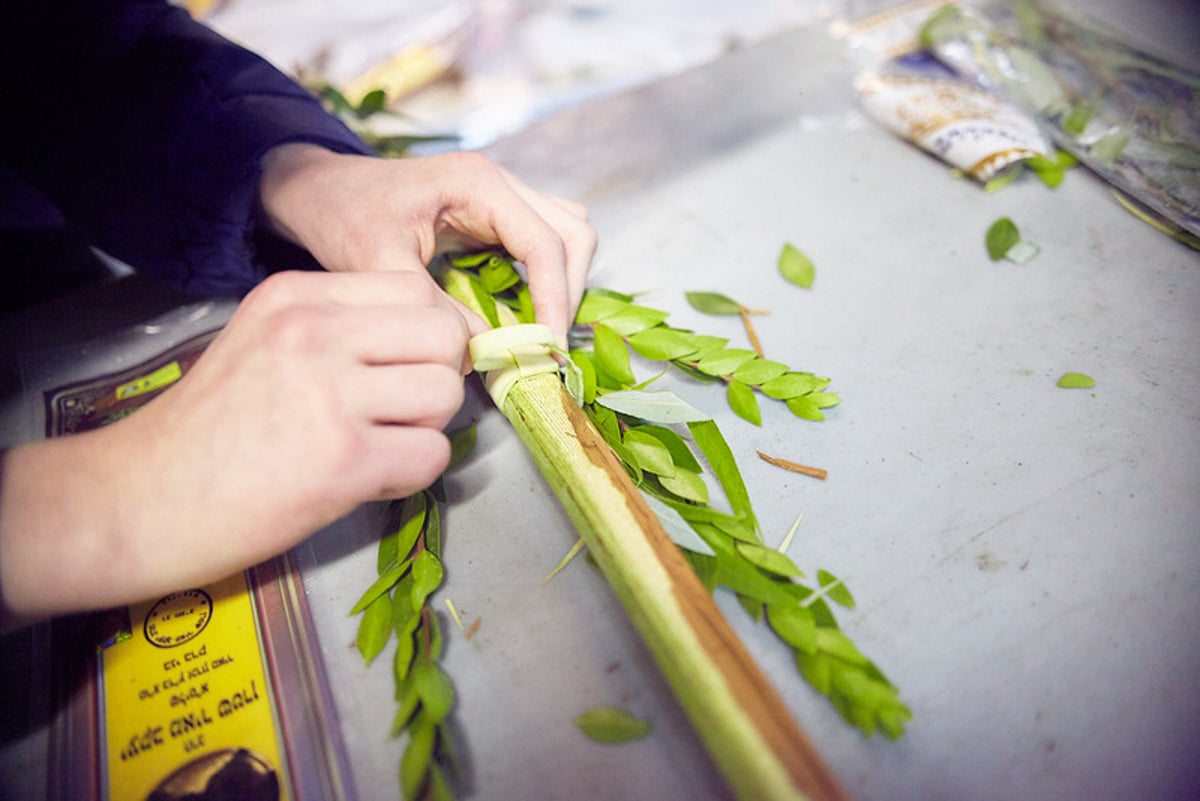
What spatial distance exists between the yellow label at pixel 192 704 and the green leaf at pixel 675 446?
41 cm

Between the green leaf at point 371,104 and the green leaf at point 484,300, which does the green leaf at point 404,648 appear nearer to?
the green leaf at point 484,300

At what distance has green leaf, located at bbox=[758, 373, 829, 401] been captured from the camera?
0.70m

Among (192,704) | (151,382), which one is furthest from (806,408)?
(151,382)

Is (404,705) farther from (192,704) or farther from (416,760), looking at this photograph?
(192,704)

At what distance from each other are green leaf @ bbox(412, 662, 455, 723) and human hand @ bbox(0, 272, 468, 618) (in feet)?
0.49

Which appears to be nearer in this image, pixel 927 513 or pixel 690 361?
pixel 927 513

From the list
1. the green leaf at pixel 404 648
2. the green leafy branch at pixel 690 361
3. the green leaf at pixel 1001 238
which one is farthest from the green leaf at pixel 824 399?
the green leaf at pixel 404 648

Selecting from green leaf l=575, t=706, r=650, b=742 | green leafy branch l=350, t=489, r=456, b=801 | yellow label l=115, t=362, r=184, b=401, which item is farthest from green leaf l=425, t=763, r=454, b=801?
yellow label l=115, t=362, r=184, b=401

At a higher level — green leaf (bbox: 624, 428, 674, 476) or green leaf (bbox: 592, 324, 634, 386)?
green leaf (bbox: 592, 324, 634, 386)

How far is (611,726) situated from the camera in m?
0.53

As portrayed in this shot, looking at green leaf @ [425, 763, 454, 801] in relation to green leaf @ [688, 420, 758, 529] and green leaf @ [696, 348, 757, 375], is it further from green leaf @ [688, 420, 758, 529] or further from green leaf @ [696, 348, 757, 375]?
green leaf @ [696, 348, 757, 375]

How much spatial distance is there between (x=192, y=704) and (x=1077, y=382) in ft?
3.04

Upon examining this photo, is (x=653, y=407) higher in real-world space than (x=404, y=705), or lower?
higher

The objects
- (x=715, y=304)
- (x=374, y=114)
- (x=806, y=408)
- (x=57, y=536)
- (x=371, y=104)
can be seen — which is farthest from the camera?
(x=374, y=114)
